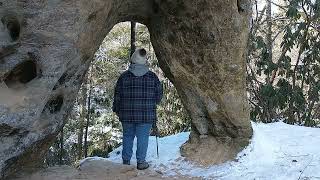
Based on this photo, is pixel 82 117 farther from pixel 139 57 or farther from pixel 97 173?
pixel 139 57

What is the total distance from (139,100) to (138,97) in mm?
50

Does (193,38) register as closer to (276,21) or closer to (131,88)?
(131,88)

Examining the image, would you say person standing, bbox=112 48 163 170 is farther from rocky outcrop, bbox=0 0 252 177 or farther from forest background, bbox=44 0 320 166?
forest background, bbox=44 0 320 166

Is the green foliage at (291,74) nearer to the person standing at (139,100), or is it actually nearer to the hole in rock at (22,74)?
the person standing at (139,100)

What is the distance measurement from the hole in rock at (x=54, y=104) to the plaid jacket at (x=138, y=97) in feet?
3.39

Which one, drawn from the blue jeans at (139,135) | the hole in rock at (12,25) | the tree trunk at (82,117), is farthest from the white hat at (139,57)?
the tree trunk at (82,117)

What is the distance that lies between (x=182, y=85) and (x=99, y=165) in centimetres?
205

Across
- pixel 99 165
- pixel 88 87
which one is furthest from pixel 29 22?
pixel 88 87

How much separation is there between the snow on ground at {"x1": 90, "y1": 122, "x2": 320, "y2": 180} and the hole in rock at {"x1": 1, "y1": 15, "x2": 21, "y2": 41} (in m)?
3.08

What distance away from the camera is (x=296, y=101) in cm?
1320

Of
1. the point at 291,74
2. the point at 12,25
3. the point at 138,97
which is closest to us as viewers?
the point at 12,25

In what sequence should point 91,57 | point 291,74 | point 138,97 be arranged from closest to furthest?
1. point 91,57
2. point 138,97
3. point 291,74

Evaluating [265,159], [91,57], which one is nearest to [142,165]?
[91,57]

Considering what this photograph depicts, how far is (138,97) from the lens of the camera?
715cm
